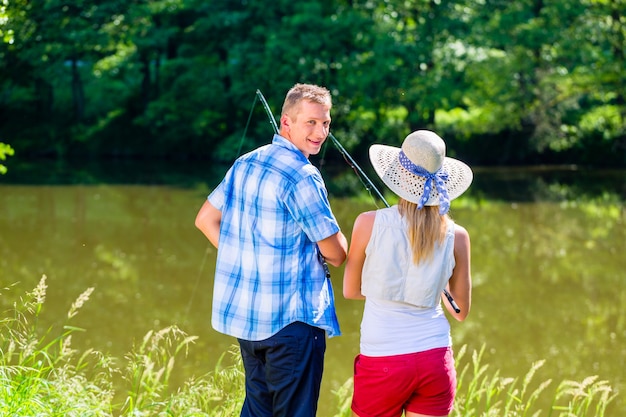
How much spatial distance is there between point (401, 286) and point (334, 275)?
6.37m

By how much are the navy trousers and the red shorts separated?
0.14m

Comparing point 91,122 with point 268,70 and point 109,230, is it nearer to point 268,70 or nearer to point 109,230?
point 268,70

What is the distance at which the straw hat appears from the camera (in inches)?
97.3

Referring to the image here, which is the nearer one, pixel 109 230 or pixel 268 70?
pixel 109 230

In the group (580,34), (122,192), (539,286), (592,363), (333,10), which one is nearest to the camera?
(592,363)

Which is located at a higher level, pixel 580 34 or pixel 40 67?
pixel 580 34

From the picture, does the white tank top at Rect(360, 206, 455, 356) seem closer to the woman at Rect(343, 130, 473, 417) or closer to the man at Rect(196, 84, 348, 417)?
the woman at Rect(343, 130, 473, 417)

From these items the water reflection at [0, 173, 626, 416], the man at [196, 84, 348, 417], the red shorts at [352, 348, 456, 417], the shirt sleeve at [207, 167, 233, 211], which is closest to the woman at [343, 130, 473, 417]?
the red shorts at [352, 348, 456, 417]

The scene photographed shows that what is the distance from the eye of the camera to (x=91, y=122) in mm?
22203

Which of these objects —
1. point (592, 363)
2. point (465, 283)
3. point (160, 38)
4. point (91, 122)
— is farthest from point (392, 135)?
point (465, 283)

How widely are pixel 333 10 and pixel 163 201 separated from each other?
30.7ft

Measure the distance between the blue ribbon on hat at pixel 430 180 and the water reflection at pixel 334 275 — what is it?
2881 millimetres

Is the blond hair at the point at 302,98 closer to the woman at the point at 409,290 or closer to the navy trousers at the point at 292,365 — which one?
the woman at the point at 409,290

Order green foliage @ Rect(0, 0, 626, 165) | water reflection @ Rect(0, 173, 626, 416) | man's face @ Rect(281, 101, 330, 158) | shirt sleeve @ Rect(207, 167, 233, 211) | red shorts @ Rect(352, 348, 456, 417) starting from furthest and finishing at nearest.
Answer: green foliage @ Rect(0, 0, 626, 165)
water reflection @ Rect(0, 173, 626, 416)
shirt sleeve @ Rect(207, 167, 233, 211)
man's face @ Rect(281, 101, 330, 158)
red shorts @ Rect(352, 348, 456, 417)
